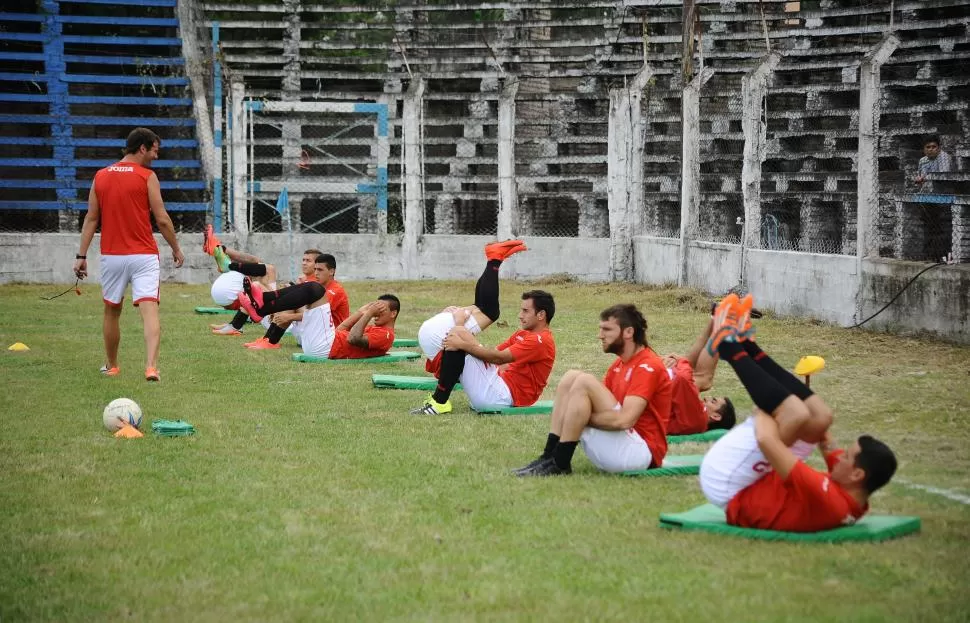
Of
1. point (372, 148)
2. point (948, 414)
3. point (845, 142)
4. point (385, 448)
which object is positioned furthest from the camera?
point (372, 148)

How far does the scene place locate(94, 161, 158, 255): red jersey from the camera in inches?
436

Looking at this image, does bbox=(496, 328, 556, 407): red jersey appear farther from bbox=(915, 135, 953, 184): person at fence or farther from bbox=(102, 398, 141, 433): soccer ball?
bbox=(915, 135, 953, 184): person at fence

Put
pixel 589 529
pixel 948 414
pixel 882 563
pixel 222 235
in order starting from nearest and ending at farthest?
pixel 882 563 → pixel 589 529 → pixel 948 414 → pixel 222 235

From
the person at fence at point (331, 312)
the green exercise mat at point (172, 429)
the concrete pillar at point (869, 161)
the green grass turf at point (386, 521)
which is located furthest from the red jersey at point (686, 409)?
the concrete pillar at point (869, 161)

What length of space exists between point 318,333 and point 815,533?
8197 millimetres

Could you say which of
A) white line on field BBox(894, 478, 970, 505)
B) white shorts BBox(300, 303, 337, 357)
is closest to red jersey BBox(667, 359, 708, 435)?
white line on field BBox(894, 478, 970, 505)

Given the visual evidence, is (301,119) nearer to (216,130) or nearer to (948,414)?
(216,130)

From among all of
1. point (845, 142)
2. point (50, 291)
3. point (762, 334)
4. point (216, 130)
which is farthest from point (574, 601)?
point (216, 130)

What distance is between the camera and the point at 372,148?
24844 mm

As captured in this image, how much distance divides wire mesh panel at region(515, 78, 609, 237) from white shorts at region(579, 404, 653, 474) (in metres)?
16.1

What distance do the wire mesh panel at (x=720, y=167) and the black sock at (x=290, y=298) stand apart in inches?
323

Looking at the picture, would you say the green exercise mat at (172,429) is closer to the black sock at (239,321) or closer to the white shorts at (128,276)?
the white shorts at (128,276)

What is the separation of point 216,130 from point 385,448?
16999mm

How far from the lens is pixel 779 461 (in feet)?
18.9
